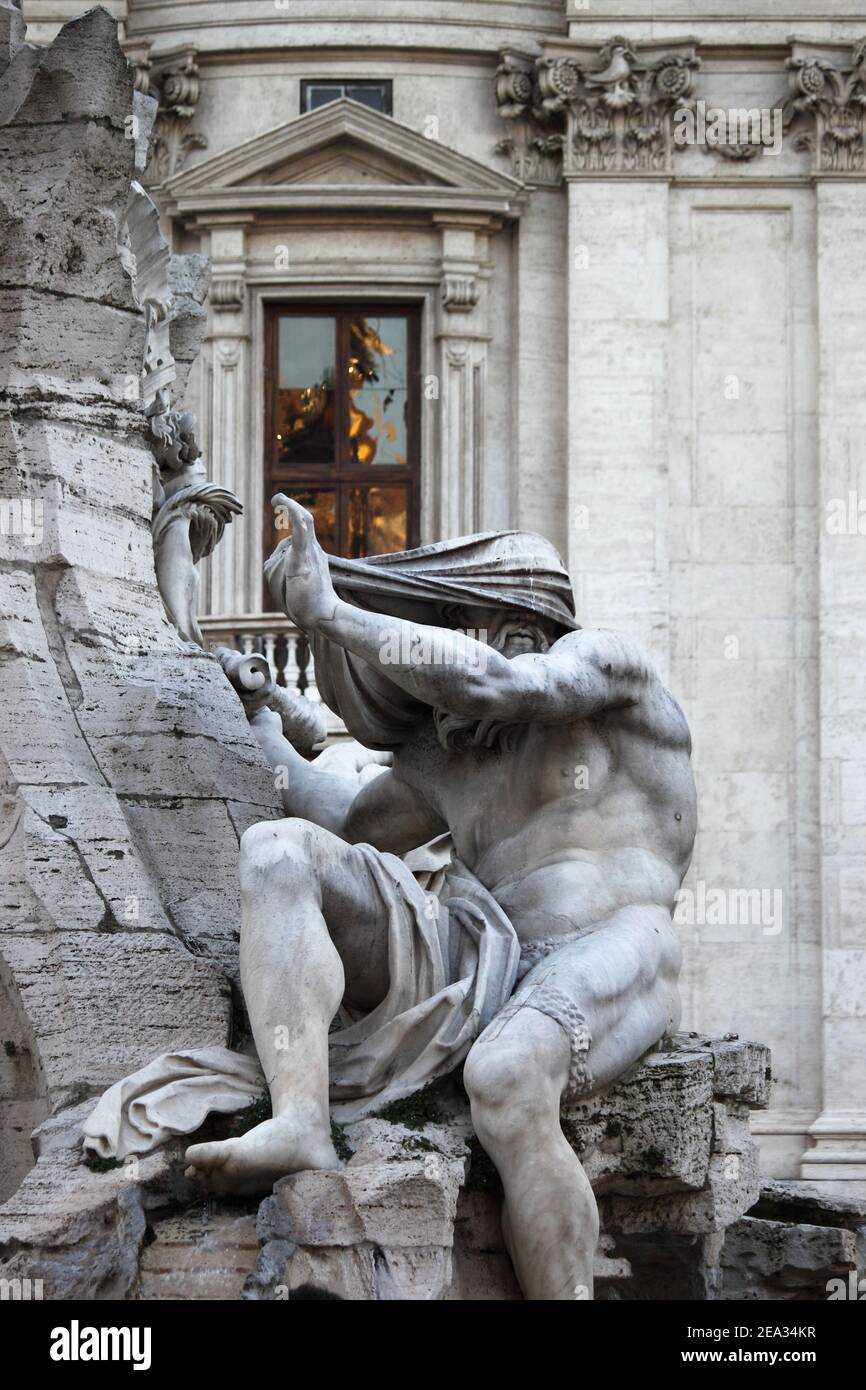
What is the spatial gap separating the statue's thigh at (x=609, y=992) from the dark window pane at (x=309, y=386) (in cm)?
1393

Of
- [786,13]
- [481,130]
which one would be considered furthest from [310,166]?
[786,13]

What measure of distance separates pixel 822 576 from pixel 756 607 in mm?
515

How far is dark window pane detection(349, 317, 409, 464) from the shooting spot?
1977 cm

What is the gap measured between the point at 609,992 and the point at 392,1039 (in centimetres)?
46

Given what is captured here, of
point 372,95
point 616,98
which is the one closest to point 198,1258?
point 616,98

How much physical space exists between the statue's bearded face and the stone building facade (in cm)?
1221

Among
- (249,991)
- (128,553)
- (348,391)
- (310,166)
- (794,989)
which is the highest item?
(310,166)

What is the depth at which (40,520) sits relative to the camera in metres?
6.74

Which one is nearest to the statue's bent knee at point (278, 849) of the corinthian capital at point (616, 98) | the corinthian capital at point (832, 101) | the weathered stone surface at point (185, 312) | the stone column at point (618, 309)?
the weathered stone surface at point (185, 312)

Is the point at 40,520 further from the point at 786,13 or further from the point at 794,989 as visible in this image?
the point at 786,13

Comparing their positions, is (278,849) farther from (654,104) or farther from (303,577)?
(654,104)

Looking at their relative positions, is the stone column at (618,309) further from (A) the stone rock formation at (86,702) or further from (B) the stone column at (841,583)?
(A) the stone rock formation at (86,702)

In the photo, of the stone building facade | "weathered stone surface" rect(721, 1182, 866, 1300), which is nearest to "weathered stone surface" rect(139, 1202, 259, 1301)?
"weathered stone surface" rect(721, 1182, 866, 1300)

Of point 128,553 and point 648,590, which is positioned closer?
point 128,553
